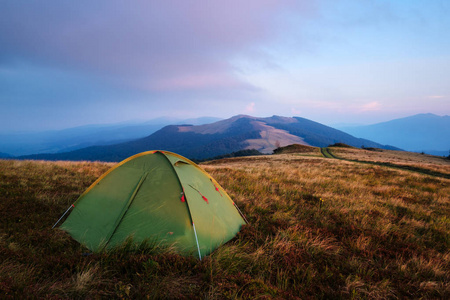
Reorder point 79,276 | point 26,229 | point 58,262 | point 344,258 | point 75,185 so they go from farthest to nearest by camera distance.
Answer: point 75,185 < point 26,229 < point 344,258 < point 58,262 < point 79,276

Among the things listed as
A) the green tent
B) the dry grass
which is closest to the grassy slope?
the green tent

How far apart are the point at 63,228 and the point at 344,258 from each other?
7.44 metres

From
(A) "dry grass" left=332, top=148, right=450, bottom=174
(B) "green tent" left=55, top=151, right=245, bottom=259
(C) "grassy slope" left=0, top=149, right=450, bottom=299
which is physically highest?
(B) "green tent" left=55, top=151, right=245, bottom=259

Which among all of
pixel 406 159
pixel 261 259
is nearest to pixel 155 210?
pixel 261 259

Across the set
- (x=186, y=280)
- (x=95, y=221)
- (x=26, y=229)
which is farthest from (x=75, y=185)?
(x=186, y=280)

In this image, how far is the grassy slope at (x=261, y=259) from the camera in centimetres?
322

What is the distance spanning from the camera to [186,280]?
11.1 ft

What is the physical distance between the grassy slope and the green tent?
1.34ft

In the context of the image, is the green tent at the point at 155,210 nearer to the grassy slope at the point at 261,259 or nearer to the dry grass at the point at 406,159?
the grassy slope at the point at 261,259

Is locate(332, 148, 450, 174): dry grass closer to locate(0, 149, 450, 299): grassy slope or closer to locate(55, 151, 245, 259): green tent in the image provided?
locate(0, 149, 450, 299): grassy slope

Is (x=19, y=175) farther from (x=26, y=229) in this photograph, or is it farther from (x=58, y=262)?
(x=58, y=262)

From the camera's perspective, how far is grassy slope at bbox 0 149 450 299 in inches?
127

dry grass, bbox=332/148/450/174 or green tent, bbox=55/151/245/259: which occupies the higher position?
green tent, bbox=55/151/245/259

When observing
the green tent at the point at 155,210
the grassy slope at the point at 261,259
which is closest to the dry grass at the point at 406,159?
the grassy slope at the point at 261,259
